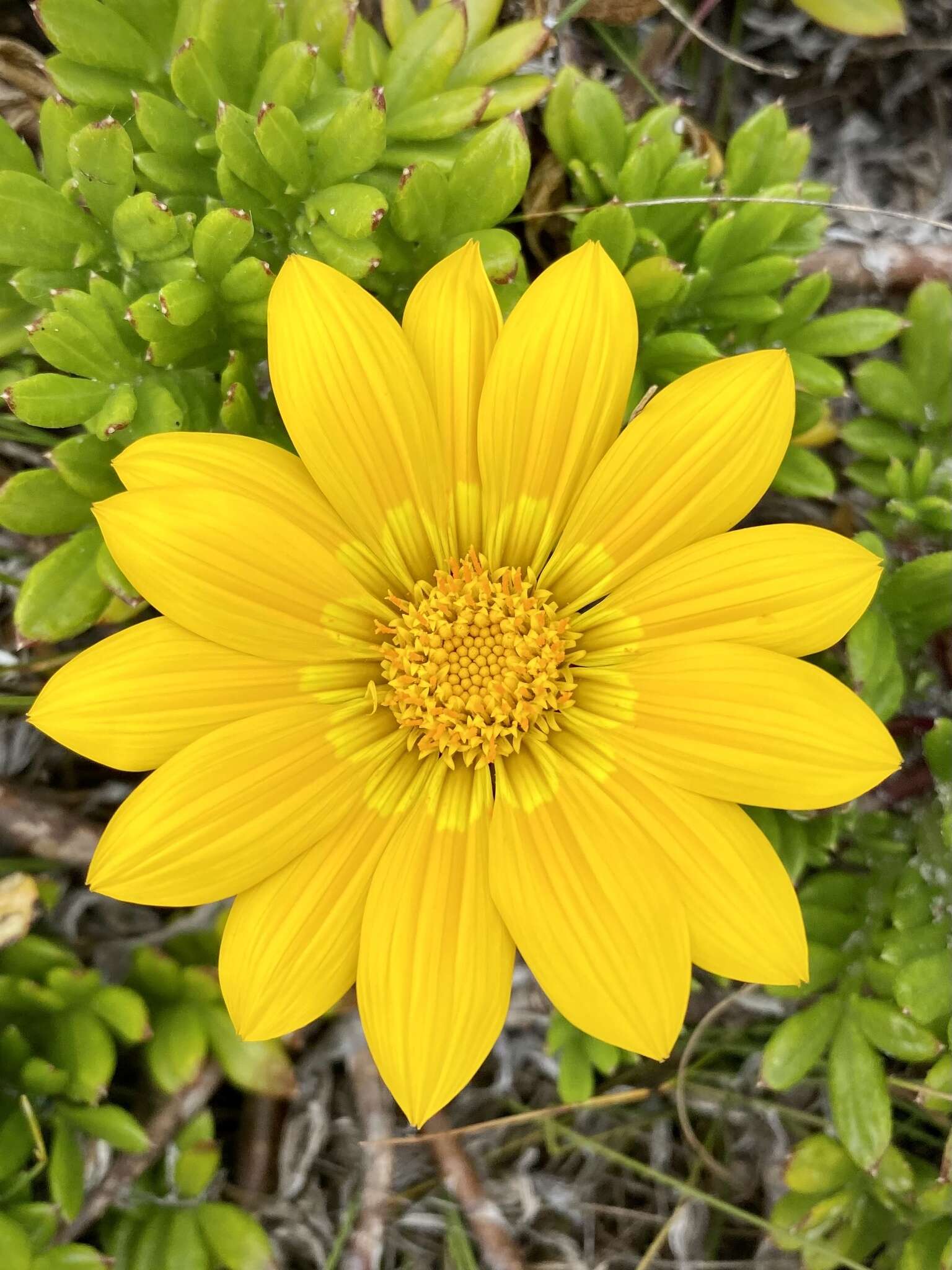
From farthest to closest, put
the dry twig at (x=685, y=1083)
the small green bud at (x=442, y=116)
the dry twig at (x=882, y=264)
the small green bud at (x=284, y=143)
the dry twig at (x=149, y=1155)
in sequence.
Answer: the dry twig at (x=882, y=264)
the dry twig at (x=685, y=1083)
the dry twig at (x=149, y=1155)
the small green bud at (x=442, y=116)
the small green bud at (x=284, y=143)

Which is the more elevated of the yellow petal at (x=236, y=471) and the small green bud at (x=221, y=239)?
the small green bud at (x=221, y=239)

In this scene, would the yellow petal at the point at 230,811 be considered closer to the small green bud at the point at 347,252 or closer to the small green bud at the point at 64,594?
the small green bud at the point at 64,594

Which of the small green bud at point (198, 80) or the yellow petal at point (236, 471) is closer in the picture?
the yellow petal at point (236, 471)

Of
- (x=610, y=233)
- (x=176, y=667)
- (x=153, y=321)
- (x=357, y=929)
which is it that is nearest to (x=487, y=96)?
(x=610, y=233)

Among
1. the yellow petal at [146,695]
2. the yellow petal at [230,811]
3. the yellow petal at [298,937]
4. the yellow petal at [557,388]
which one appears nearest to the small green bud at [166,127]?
the yellow petal at [557,388]

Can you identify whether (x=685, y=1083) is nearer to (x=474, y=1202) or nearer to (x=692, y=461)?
(x=474, y=1202)
